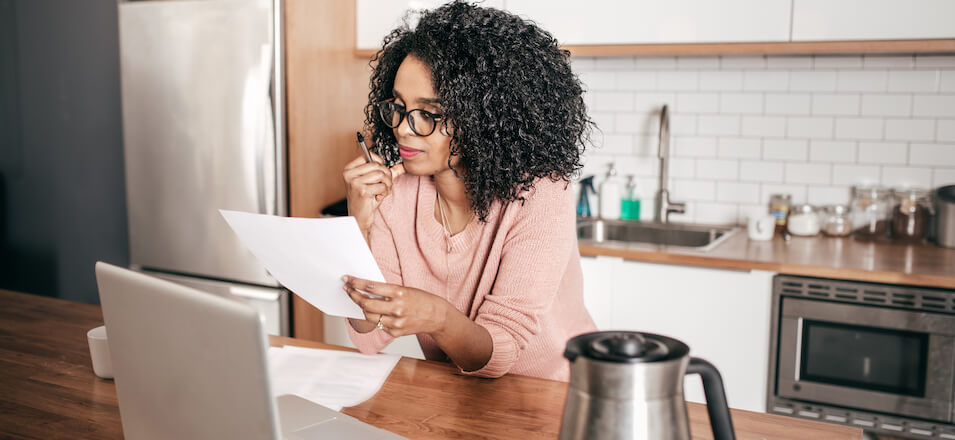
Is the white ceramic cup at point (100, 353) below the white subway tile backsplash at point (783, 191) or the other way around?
below

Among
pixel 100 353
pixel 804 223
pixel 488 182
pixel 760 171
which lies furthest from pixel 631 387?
pixel 760 171

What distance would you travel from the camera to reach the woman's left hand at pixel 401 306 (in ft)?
3.35

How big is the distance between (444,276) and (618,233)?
1.54m

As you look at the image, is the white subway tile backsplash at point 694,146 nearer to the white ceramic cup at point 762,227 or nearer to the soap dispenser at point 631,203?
the soap dispenser at point 631,203

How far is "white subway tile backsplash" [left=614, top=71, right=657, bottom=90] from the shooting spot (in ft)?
9.35

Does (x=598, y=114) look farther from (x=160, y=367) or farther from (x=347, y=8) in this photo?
(x=160, y=367)

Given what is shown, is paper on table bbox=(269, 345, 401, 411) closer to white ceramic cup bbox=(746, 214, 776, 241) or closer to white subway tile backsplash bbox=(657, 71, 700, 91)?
white ceramic cup bbox=(746, 214, 776, 241)

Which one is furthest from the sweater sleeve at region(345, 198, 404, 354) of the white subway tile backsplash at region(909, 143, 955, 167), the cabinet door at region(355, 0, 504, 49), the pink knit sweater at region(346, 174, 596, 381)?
the white subway tile backsplash at region(909, 143, 955, 167)

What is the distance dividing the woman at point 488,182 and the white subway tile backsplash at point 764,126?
1461 millimetres

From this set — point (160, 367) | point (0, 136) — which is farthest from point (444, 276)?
point (0, 136)

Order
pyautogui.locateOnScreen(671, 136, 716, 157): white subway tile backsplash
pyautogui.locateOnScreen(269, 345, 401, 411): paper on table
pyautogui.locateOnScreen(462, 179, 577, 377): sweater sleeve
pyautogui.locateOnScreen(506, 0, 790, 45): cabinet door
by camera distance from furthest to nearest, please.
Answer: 1. pyautogui.locateOnScreen(671, 136, 716, 157): white subway tile backsplash
2. pyautogui.locateOnScreen(506, 0, 790, 45): cabinet door
3. pyautogui.locateOnScreen(462, 179, 577, 377): sweater sleeve
4. pyautogui.locateOnScreen(269, 345, 401, 411): paper on table

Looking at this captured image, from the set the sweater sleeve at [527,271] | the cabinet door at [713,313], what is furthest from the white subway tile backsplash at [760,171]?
the sweater sleeve at [527,271]

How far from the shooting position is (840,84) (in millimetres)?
2584

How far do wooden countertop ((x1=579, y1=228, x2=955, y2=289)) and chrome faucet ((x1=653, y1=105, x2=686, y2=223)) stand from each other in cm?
33
